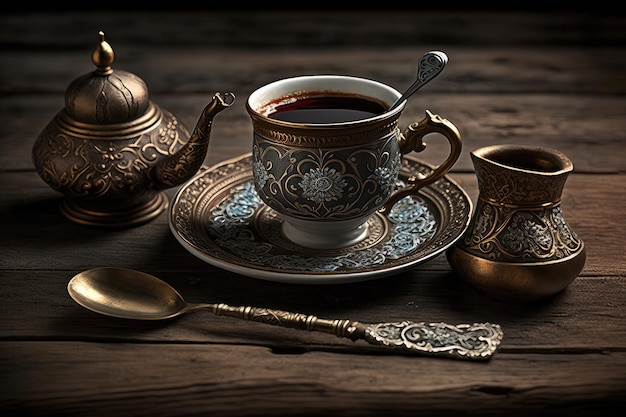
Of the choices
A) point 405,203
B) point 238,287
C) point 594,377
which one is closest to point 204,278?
point 238,287

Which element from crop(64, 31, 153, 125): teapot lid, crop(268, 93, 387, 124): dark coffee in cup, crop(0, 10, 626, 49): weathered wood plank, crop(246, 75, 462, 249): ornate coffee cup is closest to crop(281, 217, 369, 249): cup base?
crop(246, 75, 462, 249): ornate coffee cup

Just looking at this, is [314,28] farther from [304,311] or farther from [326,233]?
[304,311]

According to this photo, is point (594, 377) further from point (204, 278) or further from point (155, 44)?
point (155, 44)

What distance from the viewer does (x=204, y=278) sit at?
0.98 meters

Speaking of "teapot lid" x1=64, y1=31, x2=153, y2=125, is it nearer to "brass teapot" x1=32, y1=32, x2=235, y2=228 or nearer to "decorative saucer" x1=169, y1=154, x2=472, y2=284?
"brass teapot" x1=32, y1=32, x2=235, y2=228

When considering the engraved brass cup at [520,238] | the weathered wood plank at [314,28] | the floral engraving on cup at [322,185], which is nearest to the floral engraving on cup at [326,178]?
the floral engraving on cup at [322,185]

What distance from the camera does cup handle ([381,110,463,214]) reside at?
3.26 feet

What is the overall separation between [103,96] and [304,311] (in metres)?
0.38

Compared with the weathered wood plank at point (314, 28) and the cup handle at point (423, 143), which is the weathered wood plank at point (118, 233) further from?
the weathered wood plank at point (314, 28)

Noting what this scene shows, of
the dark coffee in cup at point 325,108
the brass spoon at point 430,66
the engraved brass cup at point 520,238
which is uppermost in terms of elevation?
the brass spoon at point 430,66

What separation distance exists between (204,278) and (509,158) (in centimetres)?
38

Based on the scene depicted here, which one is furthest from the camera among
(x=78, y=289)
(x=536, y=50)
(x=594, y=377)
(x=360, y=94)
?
(x=536, y=50)

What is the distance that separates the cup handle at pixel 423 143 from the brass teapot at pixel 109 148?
0.24 metres

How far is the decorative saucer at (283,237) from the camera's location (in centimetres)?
92
